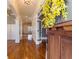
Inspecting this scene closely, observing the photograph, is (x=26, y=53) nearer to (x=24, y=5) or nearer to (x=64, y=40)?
(x=24, y=5)

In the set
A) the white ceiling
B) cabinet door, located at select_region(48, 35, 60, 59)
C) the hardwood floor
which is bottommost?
the hardwood floor

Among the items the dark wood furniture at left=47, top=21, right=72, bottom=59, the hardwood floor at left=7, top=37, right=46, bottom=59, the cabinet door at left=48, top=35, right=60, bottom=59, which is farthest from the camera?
the hardwood floor at left=7, top=37, right=46, bottom=59

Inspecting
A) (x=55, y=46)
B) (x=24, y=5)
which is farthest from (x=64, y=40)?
(x=24, y=5)

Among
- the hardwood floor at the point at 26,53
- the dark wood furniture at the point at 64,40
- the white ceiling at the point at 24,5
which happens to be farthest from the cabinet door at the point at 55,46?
the hardwood floor at the point at 26,53

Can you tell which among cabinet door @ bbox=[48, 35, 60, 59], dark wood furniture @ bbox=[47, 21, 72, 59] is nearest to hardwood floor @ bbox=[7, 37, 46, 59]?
cabinet door @ bbox=[48, 35, 60, 59]

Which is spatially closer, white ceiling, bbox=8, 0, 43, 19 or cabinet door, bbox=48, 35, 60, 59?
cabinet door, bbox=48, 35, 60, 59

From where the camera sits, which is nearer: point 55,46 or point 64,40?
point 64,40

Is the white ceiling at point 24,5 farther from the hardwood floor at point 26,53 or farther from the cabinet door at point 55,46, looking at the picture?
the cabinet door at point 55,46

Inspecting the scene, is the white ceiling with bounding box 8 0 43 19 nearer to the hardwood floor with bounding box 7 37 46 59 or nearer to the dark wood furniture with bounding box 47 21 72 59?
the hardwood floor with bounding box 7 37 46 59

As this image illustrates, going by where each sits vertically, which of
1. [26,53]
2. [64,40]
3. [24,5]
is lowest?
[26,53]

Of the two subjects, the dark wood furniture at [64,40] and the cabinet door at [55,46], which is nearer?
the dark wood furniture at [64,40]
